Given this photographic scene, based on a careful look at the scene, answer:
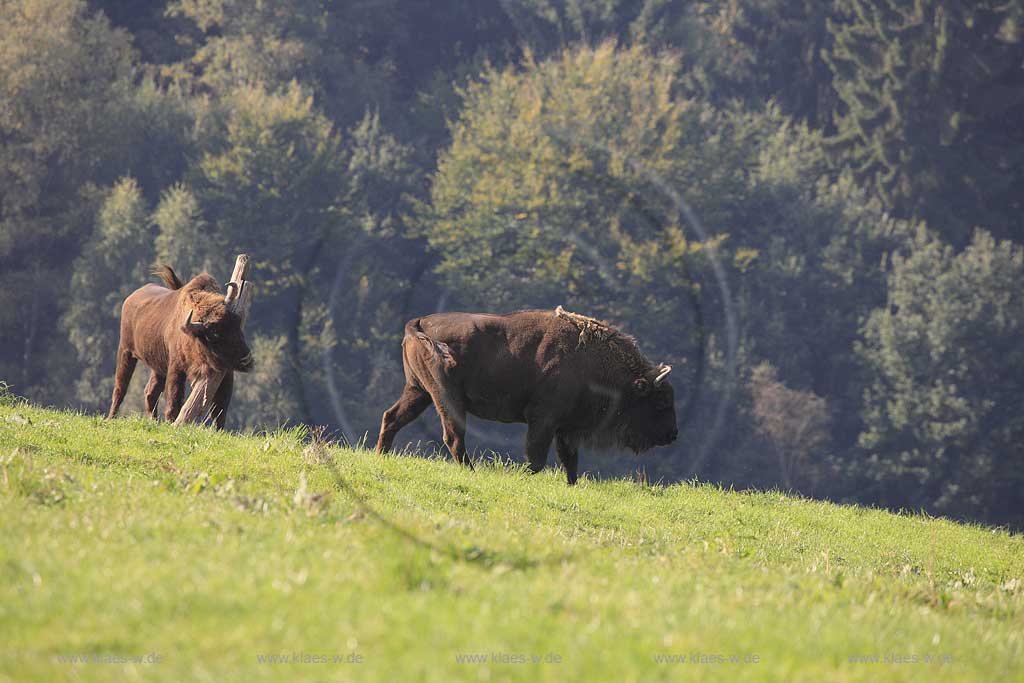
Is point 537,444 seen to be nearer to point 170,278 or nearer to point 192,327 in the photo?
point 192,327

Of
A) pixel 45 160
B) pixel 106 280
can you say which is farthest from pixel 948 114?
pixel 45 160

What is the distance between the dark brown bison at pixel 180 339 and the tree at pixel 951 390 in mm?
44206

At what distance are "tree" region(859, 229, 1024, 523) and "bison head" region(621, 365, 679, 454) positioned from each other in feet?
137

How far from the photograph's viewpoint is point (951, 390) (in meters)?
57.0

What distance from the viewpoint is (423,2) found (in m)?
76.8

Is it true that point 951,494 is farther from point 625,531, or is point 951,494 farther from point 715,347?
point 625,531

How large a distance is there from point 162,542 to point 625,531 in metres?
6.43

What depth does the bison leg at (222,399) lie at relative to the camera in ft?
55.7

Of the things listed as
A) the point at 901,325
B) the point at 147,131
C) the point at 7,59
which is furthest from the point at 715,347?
the point at 7,59

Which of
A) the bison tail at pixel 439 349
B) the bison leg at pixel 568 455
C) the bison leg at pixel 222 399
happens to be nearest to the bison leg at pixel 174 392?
the bison leg at pixel 222 399

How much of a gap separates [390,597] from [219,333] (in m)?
10.0

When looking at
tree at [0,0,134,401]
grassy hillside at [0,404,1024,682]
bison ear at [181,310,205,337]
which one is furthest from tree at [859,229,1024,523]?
grassy hillside at [0,404,1024,682]

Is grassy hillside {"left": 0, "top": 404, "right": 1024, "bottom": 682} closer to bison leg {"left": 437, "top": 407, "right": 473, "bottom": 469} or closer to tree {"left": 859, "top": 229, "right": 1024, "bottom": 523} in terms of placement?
bison leg {"left": 437, "top": 407, "right": 473, "bottom": 469}

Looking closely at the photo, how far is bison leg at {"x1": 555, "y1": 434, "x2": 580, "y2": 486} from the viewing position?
17234mm
